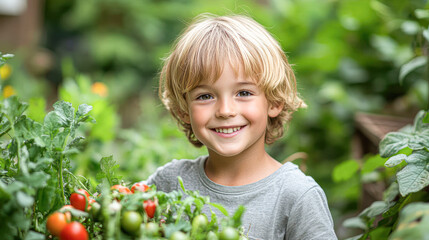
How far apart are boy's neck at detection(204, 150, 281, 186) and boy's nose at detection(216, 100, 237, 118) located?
0.64 ft

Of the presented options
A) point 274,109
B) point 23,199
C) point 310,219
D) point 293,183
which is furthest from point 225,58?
point 23,199

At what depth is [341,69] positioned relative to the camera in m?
3.79

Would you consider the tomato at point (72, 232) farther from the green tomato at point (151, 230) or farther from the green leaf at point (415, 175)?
the green leaf at point (415, 175)

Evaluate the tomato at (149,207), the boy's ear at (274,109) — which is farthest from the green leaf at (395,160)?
the tomato at (149,207)

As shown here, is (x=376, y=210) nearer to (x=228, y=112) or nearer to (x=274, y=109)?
(x=274, y=109)

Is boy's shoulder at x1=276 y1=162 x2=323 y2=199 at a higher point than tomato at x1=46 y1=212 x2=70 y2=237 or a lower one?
higher

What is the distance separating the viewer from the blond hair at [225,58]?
1.45 metres

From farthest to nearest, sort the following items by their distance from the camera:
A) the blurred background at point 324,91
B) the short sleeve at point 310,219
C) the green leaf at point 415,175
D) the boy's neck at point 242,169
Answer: the blurred background at point 324,91, the boy's neck at point 242,169, the short sleeve at point 310,219, the green leaf at point 415,175

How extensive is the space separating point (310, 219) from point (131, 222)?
651 millimetres

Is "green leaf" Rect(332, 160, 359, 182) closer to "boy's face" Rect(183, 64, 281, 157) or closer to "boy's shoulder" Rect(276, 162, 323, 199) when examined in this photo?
"boy's shoulder" Rect(276, 162, 323, 199)

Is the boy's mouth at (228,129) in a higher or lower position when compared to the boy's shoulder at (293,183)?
higher

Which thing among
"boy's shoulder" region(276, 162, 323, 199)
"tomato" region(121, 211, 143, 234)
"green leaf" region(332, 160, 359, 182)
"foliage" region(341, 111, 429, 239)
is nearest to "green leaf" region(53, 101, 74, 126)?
"tomato" region(121, 211, 143, 234)

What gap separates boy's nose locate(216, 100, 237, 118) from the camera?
141cm

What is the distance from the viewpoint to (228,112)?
1410mm
